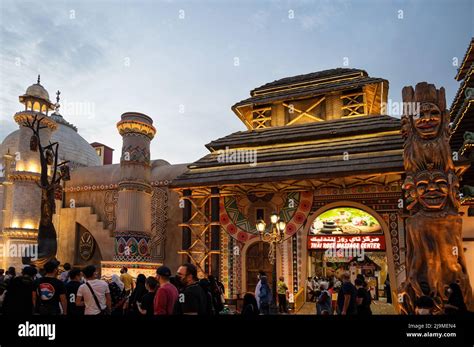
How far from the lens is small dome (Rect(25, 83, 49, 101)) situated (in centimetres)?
2306

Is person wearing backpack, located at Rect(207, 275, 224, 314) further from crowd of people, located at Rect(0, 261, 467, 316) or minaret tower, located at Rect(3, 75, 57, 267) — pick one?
minaret tower, located at Rect(3, 75, 57, 267)

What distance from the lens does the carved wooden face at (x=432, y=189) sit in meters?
10.8

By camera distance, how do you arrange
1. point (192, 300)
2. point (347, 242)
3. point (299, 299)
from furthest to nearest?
point (347, 242)
point (299, 299)
point (192, 300)

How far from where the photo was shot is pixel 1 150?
29.7 metres

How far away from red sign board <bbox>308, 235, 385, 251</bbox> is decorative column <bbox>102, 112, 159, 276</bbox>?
829 cm

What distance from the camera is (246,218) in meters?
20.5

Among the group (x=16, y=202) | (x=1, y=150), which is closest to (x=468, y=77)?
(x=16, y=202)

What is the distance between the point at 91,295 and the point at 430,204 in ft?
26.0

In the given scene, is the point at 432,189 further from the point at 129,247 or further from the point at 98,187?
the point at 98,187

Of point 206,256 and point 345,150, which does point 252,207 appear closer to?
point 206,256

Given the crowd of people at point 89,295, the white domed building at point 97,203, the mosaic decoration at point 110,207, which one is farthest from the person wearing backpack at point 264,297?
the mosaic decoration at point 110,207

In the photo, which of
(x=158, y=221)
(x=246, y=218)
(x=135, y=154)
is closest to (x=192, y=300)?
(x=246, y=218)

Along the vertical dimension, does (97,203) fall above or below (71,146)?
below

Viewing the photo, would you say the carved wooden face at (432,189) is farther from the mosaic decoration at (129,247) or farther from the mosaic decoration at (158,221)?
the mosaic decoration at (158,221)
